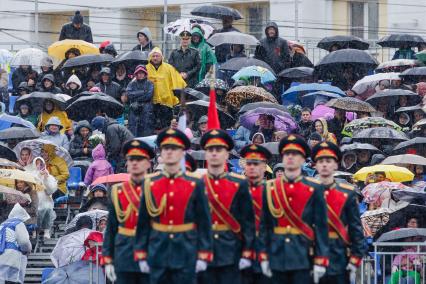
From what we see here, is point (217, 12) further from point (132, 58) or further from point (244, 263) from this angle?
point (244, 263)

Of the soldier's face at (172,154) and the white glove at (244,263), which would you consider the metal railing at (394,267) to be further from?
the soldier's face at (172,154)

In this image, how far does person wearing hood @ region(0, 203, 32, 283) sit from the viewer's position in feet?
76.0

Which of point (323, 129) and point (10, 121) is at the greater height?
point (10, 121)

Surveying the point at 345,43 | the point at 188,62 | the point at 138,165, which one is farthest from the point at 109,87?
the point at 138,165

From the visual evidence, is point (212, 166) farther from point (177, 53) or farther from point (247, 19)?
point (247, 19)

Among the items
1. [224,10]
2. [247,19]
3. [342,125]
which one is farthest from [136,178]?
[247,19]

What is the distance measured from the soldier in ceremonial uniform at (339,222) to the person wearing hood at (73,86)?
13.3 m

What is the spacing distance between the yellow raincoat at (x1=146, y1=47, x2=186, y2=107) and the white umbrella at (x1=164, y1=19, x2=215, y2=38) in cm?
327

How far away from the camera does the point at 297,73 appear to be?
31.8 metres

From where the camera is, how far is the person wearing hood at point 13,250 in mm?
23156

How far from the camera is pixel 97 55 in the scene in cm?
3253

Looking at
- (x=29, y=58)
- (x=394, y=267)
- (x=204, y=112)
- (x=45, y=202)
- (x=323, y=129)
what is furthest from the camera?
(x=29, y=58)

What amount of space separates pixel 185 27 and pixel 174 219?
50.7 feet

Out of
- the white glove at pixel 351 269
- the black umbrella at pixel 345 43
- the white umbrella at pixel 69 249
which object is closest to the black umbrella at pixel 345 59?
the black umbrella at pixel 345 43
